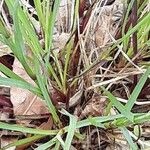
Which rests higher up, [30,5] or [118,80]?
[30,5]

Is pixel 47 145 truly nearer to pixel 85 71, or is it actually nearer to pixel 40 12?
pixel 85 71

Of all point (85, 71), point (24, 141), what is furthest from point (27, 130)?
point (85, 71)

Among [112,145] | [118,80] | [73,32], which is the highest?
[73,32]

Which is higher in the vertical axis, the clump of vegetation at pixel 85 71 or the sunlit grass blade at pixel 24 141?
the clump of vegetation at pixel 85 71

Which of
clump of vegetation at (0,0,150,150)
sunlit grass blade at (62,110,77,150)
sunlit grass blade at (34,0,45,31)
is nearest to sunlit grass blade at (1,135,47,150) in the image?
clump of vegetation at (0,0,150,150)

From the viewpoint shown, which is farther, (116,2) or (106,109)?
(116,2)

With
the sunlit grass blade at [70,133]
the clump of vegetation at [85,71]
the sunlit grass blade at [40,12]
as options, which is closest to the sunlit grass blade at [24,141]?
the clump of vegetation at [85,71]

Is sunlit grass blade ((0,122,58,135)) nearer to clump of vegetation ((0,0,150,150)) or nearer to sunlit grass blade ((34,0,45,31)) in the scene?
clump of vegetation ((0,0,150,150))

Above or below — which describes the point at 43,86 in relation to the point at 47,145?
above

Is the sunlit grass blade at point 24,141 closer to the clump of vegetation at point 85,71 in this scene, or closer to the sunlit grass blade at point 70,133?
the clump of vegetation at point 85,71

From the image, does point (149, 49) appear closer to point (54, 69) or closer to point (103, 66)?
point (103, 66)

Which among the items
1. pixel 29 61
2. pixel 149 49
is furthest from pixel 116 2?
pixel 29 61
